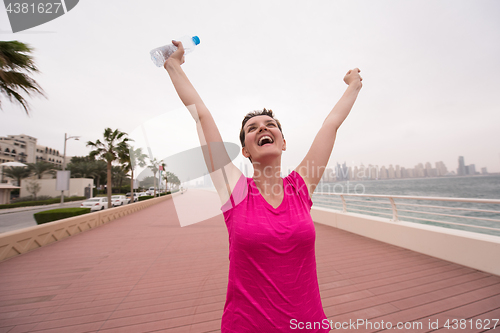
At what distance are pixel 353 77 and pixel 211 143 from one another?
3.80 feet

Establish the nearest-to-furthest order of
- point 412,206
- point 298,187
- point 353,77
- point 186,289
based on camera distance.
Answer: point 298,187, point 353,77, point 186,289, point 412,206

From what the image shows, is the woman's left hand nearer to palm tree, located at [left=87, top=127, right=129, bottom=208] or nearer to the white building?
palm tree, located at [left=87, top=127, right=129, bottom=208]

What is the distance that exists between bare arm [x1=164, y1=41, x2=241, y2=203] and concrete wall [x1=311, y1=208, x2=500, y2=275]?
457 cm

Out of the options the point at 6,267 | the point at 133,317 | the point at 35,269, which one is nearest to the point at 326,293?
the point at 133,317

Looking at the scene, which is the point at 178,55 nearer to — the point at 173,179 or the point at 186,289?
the point at 186,289

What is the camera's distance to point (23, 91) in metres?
6.87

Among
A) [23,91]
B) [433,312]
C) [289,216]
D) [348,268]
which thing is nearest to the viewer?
[289,216]

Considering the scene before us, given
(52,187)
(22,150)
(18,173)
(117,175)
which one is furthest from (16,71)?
(22,150)

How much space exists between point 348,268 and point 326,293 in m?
1.08

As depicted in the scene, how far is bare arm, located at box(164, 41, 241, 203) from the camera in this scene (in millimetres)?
1021

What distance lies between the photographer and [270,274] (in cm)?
87

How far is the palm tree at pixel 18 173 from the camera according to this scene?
109 feet

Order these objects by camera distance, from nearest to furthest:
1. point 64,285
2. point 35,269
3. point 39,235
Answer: point 64,285, point 35,269, point 39,235

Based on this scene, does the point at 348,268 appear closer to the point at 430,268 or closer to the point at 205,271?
the point at 430,268
